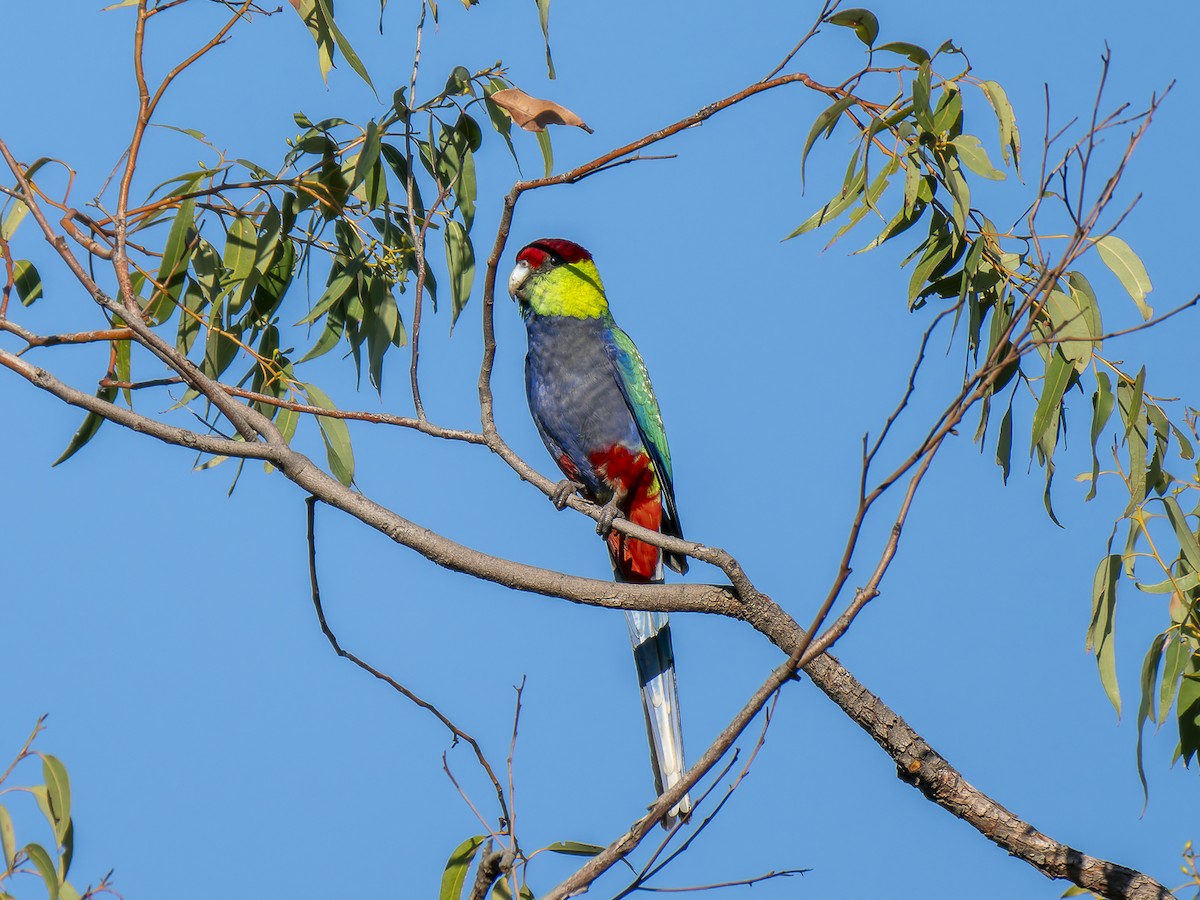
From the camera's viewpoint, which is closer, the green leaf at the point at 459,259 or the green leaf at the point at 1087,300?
the green leaf at the point at 1087,300

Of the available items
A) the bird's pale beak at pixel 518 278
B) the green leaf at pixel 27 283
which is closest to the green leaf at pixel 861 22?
the bird's pale beak at pixel 518 278

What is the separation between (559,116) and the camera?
231 cm

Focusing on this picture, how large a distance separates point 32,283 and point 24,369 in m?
0.84

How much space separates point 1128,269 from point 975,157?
398mm

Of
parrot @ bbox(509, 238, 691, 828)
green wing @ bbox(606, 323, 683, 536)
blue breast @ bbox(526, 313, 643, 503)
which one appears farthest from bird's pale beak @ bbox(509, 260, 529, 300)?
green wing @ bbox(606, 323, 683, 536)

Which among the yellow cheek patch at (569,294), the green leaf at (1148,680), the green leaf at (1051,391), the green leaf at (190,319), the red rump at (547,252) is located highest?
Answer: the red rump at (547,252)

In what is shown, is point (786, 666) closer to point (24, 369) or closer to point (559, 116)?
point (559, 116)

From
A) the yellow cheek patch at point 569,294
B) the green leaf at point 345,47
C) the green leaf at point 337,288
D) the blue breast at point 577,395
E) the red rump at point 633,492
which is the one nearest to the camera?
the green leaf at point 345,47

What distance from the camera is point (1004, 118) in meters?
2.38

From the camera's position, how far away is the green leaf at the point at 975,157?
7.63ft

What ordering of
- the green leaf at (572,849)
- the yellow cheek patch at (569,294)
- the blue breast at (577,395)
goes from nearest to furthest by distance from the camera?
the green leaf at (572,849) < the blue breast at (577,395) < the yellow cheek patch at (569,294)

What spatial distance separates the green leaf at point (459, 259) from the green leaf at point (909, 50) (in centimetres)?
108

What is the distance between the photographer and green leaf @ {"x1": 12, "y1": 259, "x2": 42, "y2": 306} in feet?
9.61

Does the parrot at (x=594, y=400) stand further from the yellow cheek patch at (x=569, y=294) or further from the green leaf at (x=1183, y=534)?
the green leaf at (x=1183, y=534)
